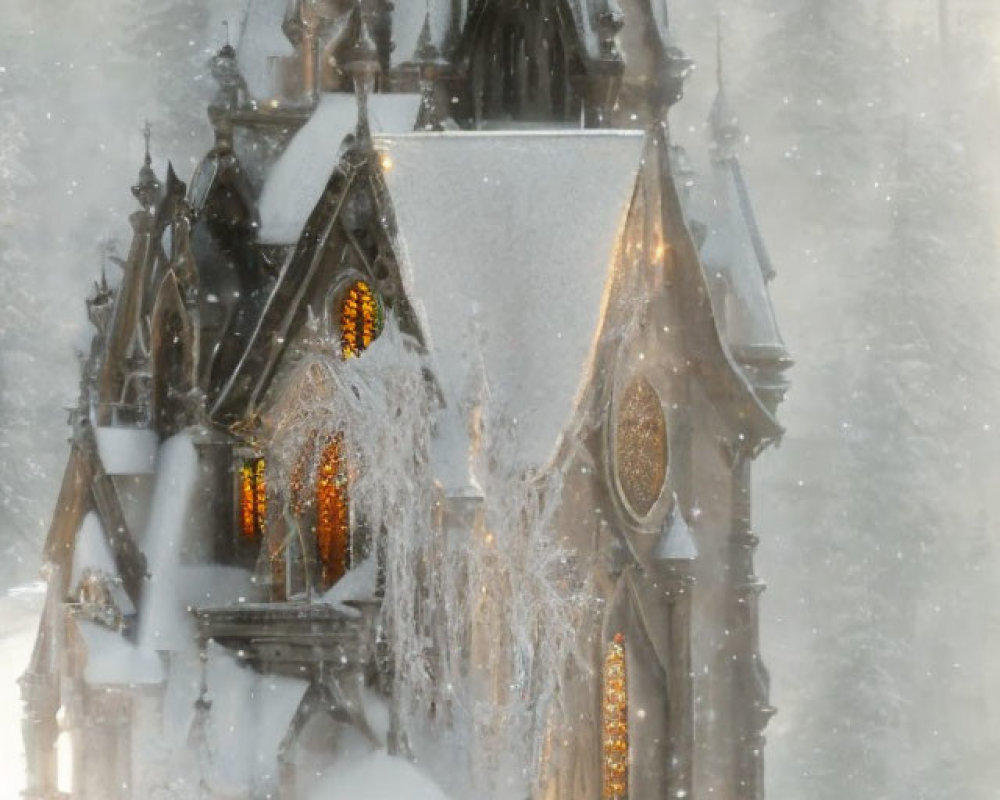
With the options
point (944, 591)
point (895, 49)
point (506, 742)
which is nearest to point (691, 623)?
point (506, 742)

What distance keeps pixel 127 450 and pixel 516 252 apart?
7.03 m

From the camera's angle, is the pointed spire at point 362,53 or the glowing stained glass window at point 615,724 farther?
the pointed spire at point 362,53

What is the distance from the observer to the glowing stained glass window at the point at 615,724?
32.9 m

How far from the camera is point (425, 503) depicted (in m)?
30.7

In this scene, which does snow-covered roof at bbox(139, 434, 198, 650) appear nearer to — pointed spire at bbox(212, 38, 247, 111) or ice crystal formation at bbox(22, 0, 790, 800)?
ice crystal formation at bbox(22, 0, 790, 800)

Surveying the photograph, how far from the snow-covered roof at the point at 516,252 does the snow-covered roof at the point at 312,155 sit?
2.90m

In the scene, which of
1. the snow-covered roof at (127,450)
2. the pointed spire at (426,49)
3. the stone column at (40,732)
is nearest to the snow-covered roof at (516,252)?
the pointed spire at (426,49)

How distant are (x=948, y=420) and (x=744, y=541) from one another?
26.9 m

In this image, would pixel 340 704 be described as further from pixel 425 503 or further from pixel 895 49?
pixel 895 49

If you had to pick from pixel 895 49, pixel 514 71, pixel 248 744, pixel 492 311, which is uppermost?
pixel 895 49

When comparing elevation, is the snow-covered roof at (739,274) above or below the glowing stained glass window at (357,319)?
above

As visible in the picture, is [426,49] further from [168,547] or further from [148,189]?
[168,547]

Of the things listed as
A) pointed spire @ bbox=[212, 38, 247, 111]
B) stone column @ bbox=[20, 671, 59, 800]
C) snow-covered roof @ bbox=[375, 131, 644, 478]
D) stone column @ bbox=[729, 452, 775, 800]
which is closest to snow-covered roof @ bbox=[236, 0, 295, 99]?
pointed spire @ bbox=[212, 38, 247, 111]

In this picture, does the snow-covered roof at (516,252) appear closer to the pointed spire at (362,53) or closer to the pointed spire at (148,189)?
the pointed spire at (362,53)
